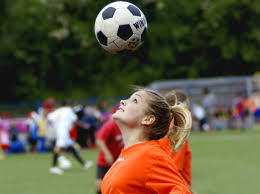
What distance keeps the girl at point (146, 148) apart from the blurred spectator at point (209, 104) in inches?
727

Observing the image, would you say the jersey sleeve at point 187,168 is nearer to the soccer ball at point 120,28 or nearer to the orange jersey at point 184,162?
A: the orange jersey at point 184,162

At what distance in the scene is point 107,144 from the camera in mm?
6133

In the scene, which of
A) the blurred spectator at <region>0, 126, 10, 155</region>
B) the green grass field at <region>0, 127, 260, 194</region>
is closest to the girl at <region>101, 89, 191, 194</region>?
the green grass field at <region>0, 127, 260, 194</region>

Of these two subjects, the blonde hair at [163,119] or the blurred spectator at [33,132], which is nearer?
the blonde hair at [163,119]

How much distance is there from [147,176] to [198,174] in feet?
23.4

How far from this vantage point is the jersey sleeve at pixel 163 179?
2926mm

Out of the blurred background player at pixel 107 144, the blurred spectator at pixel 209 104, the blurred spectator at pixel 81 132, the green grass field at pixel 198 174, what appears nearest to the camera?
the blurred background player at pixel 107 144

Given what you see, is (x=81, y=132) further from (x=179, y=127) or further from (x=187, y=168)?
(x=179, y=127)

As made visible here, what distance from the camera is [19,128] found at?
1831 cm

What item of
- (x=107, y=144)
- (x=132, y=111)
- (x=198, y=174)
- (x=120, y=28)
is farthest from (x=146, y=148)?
(x=198, y=174)


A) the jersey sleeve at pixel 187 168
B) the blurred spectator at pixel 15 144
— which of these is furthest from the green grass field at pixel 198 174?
the jersey sleeve at pixel 187 168

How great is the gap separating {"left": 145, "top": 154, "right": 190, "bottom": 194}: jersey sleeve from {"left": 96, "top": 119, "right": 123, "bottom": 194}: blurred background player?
2.97 m

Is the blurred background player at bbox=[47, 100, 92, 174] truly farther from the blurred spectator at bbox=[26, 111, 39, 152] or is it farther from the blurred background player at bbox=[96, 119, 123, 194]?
the blurred background player at bbox=[96, 119, 123, 194]

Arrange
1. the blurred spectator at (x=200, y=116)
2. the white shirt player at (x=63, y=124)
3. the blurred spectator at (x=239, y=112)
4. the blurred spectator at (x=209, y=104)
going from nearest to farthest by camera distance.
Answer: the white shirt player at (x=63, y=124) < the blurred spectator at (x=239, y=112) < the blurred spectator at (x=200, y=116) < the blurred spectator at (x=209, y=104)
